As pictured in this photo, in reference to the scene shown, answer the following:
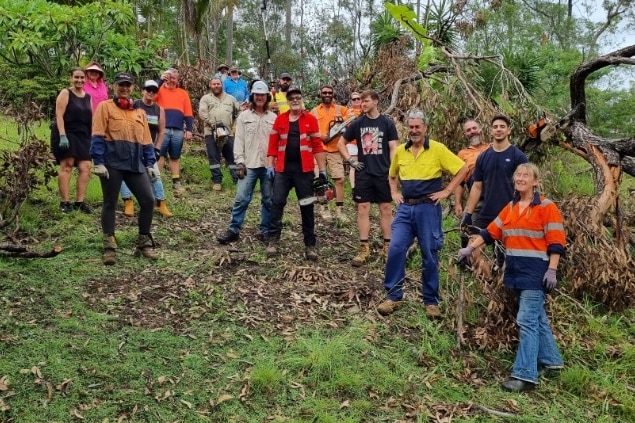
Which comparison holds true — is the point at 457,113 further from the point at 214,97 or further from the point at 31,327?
the point at 31,327

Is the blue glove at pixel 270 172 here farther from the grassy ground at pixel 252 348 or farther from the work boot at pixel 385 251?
the work boot at pixel 385 251

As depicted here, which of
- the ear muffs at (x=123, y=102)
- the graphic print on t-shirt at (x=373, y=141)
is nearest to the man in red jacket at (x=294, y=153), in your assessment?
the graphic print on t-shirt at (x=373, y=141)

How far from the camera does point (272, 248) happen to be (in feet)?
20.8

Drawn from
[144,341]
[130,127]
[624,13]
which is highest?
[624,13]

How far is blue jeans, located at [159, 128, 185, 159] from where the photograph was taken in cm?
839

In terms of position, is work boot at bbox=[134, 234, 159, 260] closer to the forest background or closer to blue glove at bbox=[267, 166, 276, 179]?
the forest background

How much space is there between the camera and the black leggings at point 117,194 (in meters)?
5.44

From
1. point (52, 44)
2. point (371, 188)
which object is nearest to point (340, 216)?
point (371, 188)

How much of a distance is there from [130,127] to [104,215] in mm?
959

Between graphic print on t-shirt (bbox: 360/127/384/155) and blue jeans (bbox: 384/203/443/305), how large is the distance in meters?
1.08

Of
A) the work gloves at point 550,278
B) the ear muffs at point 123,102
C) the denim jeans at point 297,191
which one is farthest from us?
the denim jeans at point 297,191

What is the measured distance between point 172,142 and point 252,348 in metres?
4.94

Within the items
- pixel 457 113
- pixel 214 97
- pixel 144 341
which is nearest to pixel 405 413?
pixel 144 341

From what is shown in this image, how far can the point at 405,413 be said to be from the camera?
384 cm
